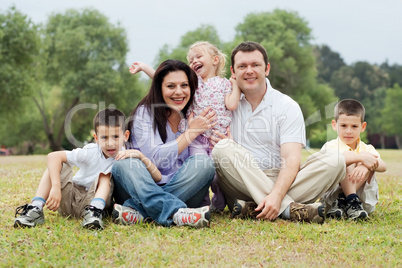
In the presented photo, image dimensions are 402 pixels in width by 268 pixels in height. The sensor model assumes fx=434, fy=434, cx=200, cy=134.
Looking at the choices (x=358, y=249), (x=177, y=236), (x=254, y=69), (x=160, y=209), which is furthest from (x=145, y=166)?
(x=358, y=249)

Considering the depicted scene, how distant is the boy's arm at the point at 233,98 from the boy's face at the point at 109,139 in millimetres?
1151

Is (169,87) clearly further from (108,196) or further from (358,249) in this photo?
(358,249)

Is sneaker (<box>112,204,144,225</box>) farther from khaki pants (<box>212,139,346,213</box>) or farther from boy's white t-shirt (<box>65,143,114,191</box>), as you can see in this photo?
khaki pants (<box>212,139,346,213</box>)

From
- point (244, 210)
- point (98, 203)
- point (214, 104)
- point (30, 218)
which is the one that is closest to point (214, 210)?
point (244, 210)

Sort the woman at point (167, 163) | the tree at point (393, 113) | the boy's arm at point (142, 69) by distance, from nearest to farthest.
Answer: the woman at point (167, 163)
the boy's arm at point (142, 69)
the tree at point (393, 113)

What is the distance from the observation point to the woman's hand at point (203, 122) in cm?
433

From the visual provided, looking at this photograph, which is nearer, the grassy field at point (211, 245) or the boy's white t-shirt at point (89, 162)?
the grassy field at point (211, 245)

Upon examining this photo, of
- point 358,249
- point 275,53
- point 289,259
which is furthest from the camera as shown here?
point 275,53

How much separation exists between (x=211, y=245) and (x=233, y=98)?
1.75 meters

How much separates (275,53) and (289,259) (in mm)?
25692

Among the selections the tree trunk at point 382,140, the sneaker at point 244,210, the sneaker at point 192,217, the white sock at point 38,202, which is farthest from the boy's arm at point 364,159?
the tree trunk at point 382,140

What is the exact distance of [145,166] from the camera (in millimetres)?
4043

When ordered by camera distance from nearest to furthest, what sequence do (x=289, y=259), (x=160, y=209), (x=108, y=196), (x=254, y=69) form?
(x=289, y=259) → (x=160, y=209) → (x=108, y=196) → (x=254, y=69)

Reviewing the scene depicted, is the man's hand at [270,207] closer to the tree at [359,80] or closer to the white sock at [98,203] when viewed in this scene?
the white sock at [98,203]
